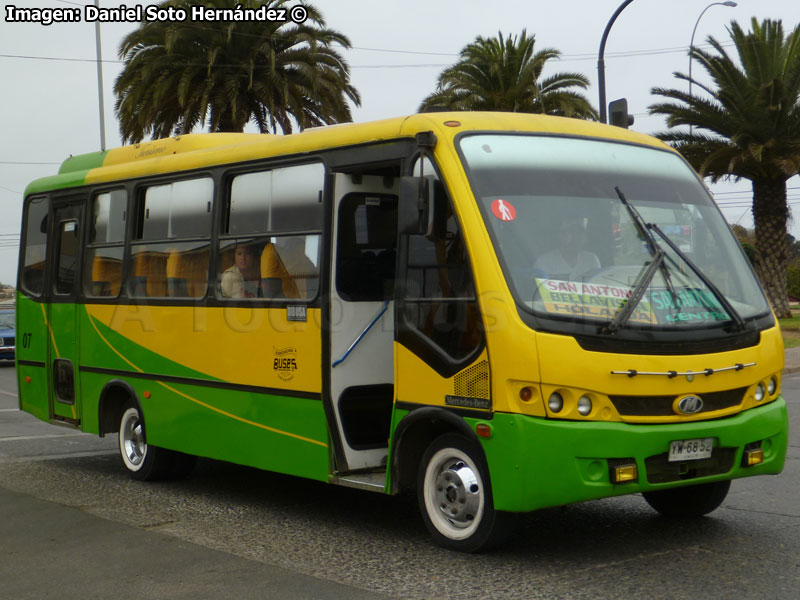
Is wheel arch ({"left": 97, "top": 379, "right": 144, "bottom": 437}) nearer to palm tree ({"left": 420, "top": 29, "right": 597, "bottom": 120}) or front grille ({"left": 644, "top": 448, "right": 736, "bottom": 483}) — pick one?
front grille ({"left": 644, "top": 448, "right": 736, "bottom": 483})

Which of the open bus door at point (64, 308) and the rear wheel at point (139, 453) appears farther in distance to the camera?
the open bus door at point (64, 308)

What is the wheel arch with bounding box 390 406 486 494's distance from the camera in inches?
262

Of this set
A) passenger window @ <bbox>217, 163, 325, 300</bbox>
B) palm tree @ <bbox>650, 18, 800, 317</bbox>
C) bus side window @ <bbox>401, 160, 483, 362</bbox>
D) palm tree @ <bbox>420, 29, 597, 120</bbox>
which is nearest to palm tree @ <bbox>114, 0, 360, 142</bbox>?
palm tree @ <bbox>420, 29, 597, 120</bbox>

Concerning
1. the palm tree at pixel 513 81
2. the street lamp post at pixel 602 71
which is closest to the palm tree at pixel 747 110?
the palm tree at pixel 513 81

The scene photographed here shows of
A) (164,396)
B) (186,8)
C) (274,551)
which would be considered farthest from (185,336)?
(186,8)

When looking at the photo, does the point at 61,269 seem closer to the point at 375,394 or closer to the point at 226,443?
the point at 226,443

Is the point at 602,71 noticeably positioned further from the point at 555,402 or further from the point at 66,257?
the point at 555,402

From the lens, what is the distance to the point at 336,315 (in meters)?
7.48

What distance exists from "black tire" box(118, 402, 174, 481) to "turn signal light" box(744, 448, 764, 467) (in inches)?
201

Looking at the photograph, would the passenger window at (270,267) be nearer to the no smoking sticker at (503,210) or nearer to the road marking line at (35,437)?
the no smoking sticker at (503,210)

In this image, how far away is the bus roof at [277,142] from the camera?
6934mm

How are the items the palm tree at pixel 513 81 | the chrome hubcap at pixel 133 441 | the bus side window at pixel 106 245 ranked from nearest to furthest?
1. the chrome hubcap at pixel 133 441
2. the bus side window at pixel 106 245
3. the palm tree at pixel 513 81

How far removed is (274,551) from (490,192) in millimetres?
2509

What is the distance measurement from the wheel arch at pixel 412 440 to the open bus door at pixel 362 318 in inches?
20.2
